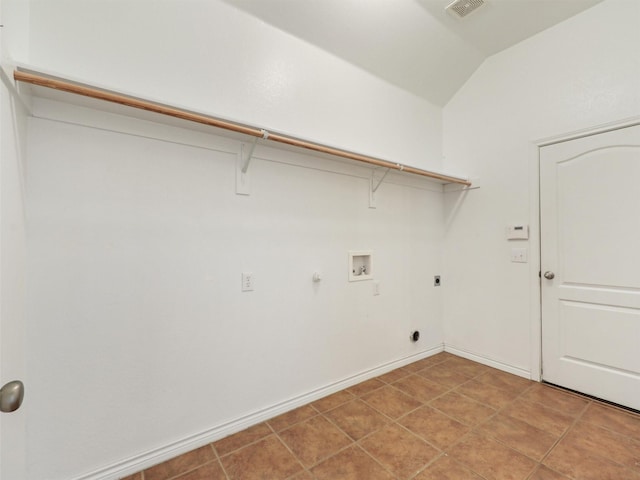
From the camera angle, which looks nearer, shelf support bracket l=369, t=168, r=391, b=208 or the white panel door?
the white panel door

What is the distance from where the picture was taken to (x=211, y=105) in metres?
1.75

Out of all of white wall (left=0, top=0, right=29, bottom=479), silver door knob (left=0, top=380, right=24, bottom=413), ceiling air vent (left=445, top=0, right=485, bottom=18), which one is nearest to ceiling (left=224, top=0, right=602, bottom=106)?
ceiling air vent (left=445, top=0, right=485, bottom=18)

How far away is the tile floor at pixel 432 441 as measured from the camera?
150cm

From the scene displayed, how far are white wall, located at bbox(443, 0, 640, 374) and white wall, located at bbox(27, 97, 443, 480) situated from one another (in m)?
1.31

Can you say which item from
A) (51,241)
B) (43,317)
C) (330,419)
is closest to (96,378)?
(43,317)

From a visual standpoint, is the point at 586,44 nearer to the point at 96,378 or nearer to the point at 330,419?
the point at 330,419

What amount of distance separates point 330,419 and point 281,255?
46.1 inches

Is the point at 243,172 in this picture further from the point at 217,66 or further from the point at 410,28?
the point at 410,28

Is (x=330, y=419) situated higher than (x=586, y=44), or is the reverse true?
(x=586, y=44)

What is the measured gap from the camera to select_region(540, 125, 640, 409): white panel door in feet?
6.64

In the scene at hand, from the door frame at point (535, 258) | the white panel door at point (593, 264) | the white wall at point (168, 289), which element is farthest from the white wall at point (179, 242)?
the white panel door at point (593, 264)

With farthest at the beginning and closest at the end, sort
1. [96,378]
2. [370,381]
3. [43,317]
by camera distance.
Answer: [370,381] → [96,378] → [43,317]

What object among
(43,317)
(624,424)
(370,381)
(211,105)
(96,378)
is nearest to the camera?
(43,317)

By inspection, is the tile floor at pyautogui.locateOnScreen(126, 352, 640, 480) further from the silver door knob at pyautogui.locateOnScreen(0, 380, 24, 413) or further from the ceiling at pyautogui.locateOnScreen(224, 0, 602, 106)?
the ceiling at pyautogui.locateOnScreen(224, 0, 602, 106)
